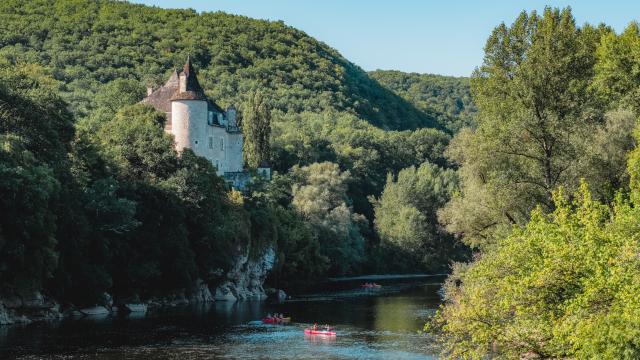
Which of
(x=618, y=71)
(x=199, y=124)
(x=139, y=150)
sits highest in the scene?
(x=199, y=124)

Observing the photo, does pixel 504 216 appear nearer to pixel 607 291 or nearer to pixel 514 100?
pixel 514 100

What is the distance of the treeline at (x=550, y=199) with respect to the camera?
25.7m

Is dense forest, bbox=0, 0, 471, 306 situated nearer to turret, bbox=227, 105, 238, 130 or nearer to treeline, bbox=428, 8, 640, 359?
turret, bbox=227, 105, 238, 130

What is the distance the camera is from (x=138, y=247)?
68.6 m

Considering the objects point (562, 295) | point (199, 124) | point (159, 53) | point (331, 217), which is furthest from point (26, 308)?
point (159, 53)

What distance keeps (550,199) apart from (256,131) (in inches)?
2773

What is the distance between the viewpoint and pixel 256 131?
113 metres

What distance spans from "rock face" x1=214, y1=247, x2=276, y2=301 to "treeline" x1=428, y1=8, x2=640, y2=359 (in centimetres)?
3071

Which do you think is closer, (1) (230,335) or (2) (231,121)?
(1) (230,335)

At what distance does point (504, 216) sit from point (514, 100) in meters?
5.97

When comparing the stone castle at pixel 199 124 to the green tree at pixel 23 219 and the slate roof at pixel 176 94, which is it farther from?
the green tree at pixel 23 219

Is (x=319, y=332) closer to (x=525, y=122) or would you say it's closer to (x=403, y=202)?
(x=525, y=122)

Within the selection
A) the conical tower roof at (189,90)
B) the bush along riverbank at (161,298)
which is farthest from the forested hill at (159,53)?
the bush along riverbank at (161,298)

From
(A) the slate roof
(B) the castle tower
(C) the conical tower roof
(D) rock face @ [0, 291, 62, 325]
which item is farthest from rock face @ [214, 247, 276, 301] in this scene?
(D) rock face @ [0, 291, 62, 325]
